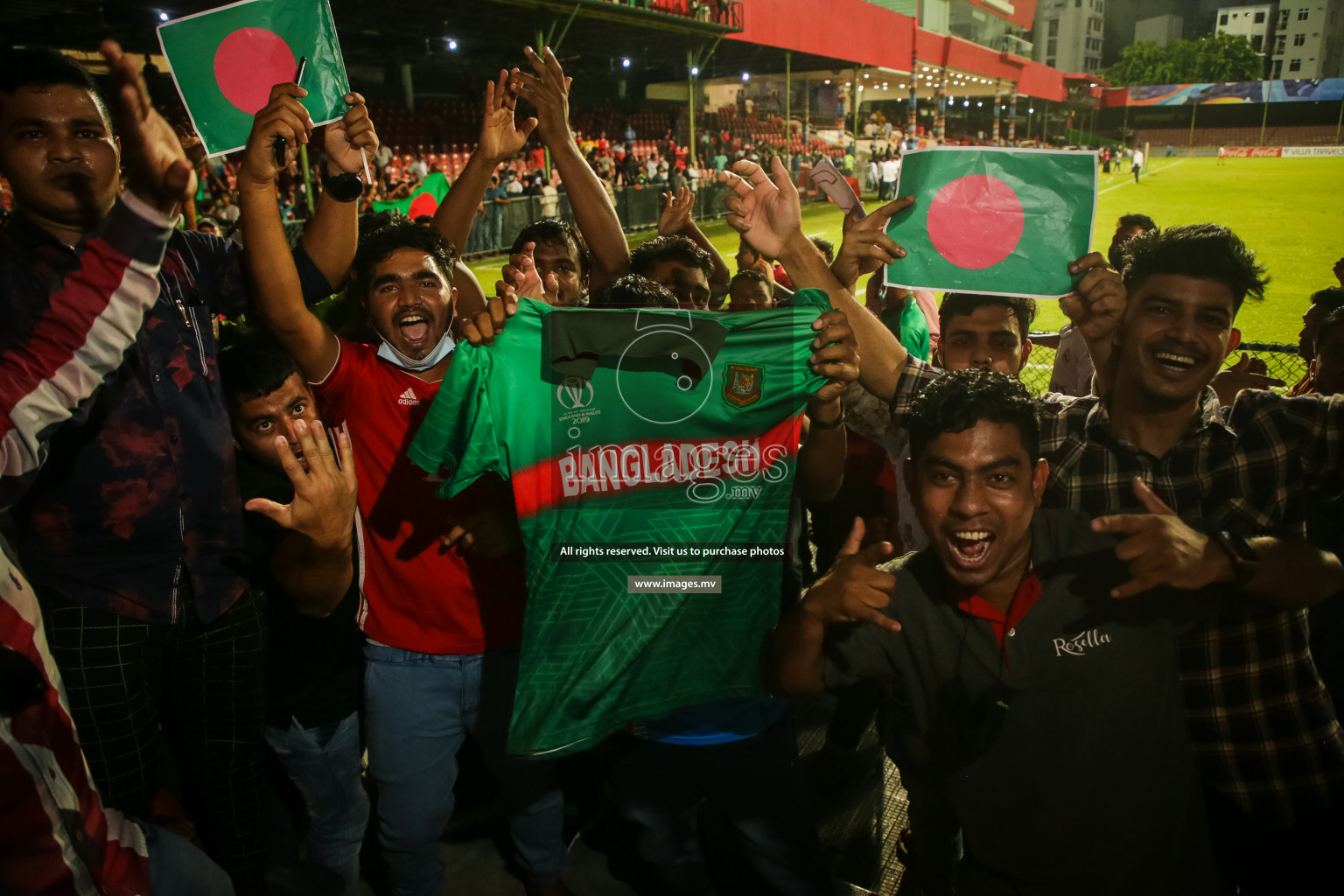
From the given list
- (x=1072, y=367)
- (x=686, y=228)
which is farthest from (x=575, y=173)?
(x=1072, y=367)

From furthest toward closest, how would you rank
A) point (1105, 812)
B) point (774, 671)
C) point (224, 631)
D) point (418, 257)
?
point (418, 257), point (224, 631), point (774, 671), point (1105, 812)

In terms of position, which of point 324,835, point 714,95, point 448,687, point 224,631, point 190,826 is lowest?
point 190,826

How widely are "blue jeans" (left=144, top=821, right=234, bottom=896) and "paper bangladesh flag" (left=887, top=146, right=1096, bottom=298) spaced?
244cm

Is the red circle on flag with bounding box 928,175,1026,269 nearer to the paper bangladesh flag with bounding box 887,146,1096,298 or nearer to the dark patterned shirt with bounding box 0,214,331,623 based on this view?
the paper bangladesh flag with bounding box 887,146,1096,298

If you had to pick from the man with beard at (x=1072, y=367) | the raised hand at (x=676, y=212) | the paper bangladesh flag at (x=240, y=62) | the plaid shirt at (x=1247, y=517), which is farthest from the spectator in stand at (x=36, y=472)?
the man with beard at (x=1072, y=367)

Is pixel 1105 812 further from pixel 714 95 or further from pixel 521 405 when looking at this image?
pixel 714 95

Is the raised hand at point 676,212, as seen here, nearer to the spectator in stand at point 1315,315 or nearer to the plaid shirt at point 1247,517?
the plaid shirt at point 1247,517

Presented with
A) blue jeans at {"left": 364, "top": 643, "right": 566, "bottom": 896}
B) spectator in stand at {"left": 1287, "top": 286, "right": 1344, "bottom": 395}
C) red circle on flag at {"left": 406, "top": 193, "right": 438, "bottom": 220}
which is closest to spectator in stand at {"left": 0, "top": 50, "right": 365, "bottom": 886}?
blue jeans at {"left": 364, "top": 643, "right": 566, "bottom": 896}

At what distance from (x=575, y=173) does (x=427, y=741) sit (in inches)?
93.1

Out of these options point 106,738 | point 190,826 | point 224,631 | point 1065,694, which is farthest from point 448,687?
point 1065,694

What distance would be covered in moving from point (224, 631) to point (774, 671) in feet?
5.24

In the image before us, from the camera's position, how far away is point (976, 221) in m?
2.51

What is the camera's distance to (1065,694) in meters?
1.83

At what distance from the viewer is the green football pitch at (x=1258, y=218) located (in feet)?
41.9
